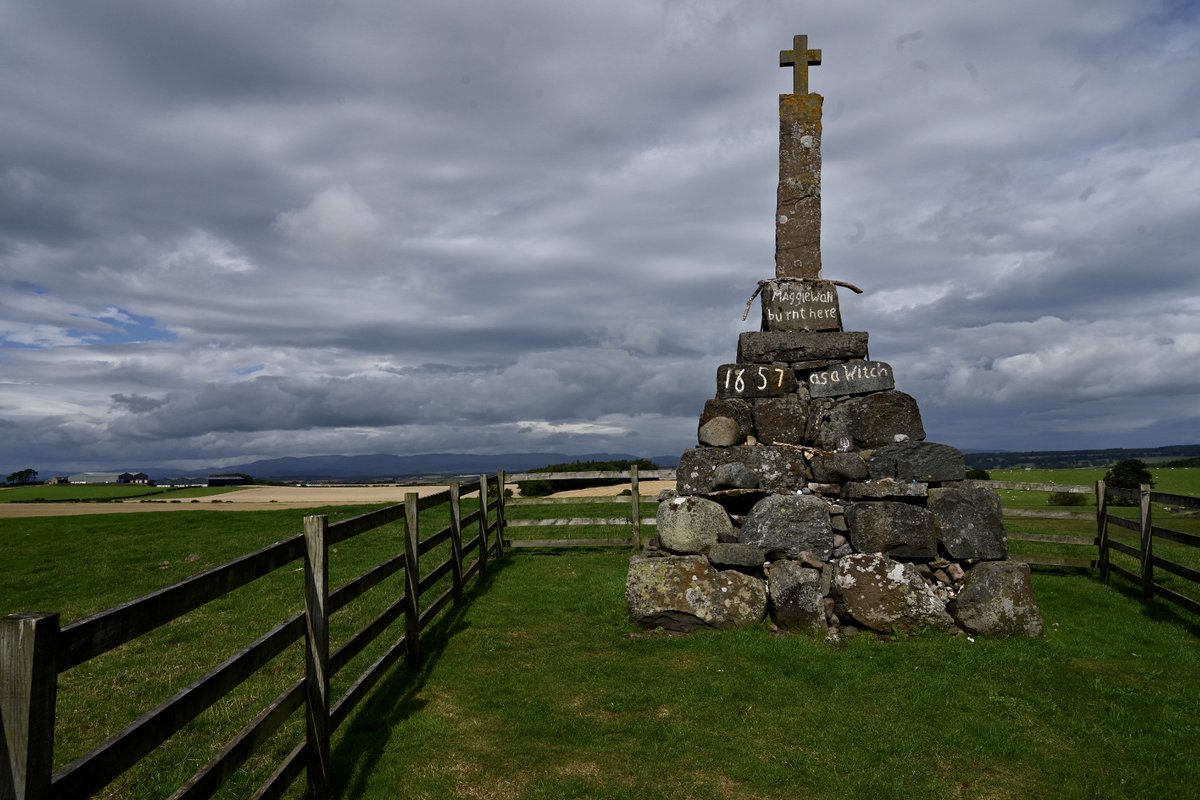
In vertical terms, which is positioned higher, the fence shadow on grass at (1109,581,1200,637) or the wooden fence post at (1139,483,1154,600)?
the wooden fence post at (1139,483,1154,600)

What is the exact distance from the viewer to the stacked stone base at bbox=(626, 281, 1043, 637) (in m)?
8.53

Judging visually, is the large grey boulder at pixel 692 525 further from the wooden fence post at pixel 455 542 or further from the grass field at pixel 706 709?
the wooden fence post at pixel 455 542

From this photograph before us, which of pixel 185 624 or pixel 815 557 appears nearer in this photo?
pixel 815 557

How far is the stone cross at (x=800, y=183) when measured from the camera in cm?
1050

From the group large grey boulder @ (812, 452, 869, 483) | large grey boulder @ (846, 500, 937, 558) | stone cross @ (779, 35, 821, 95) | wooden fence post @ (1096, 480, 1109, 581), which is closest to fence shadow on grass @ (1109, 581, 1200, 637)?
Answer: wooden fence post @ (1096, 480, 1109, 581)

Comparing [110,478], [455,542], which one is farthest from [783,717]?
[110,478]

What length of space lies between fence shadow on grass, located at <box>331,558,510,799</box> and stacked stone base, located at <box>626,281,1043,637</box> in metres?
2.38

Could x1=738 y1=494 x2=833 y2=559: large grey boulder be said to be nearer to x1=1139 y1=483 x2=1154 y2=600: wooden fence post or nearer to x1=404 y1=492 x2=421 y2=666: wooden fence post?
x1=404 y1=492 x2=421 y2=666: wooden fence post

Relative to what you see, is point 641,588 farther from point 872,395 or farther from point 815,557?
point 872,395

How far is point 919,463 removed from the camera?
29.8ft

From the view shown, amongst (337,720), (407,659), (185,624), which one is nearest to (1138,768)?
(337,720)

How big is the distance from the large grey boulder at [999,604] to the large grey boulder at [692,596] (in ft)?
7.17

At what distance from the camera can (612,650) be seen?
8.31 m

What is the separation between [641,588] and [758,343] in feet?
11.8
